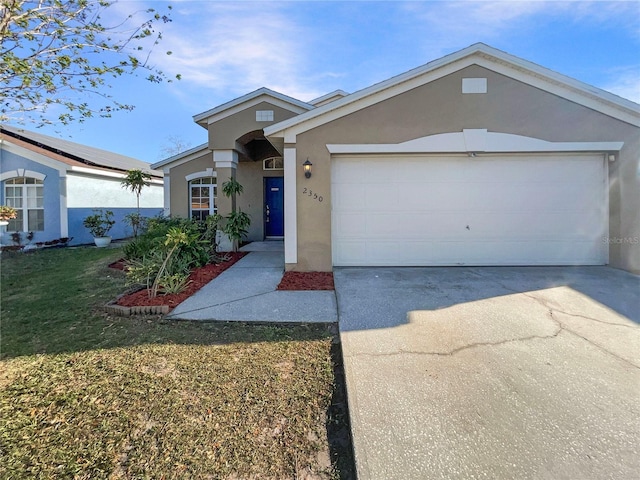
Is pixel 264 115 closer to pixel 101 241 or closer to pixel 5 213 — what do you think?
pixel 101 241

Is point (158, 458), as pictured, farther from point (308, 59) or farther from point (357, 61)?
point (357, 61)

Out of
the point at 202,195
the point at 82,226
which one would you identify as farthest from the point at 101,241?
the point at 202,195

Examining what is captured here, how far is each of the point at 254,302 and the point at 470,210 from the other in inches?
197

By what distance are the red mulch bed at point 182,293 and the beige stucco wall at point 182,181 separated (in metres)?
4.42

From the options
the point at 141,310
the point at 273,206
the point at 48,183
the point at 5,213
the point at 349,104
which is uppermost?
the point at 349,104

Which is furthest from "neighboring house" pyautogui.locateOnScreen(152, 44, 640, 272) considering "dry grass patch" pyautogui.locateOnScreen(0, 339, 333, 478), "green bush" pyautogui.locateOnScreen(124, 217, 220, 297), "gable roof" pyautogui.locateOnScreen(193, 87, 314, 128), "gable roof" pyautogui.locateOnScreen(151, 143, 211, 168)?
"gable roof" pyautogui.locateOnScreen(151, 143, 211, 168)

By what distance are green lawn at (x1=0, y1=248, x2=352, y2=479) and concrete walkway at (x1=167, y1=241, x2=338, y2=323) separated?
0.26 metres

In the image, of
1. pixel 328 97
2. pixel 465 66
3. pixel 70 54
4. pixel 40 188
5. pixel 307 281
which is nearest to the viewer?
pixel 70 54

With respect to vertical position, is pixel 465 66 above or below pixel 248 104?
below

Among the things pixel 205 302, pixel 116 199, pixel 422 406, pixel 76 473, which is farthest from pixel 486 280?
pixel 116 199

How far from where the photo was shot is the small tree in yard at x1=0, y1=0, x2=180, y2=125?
4.12 metres

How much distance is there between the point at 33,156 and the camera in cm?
1157

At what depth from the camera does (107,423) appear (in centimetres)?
238

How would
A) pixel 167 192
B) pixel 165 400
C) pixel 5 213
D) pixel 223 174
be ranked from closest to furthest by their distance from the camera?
pixel 165 400 → pixel 223 174 → pixel 5 213 → pixel 167 192
